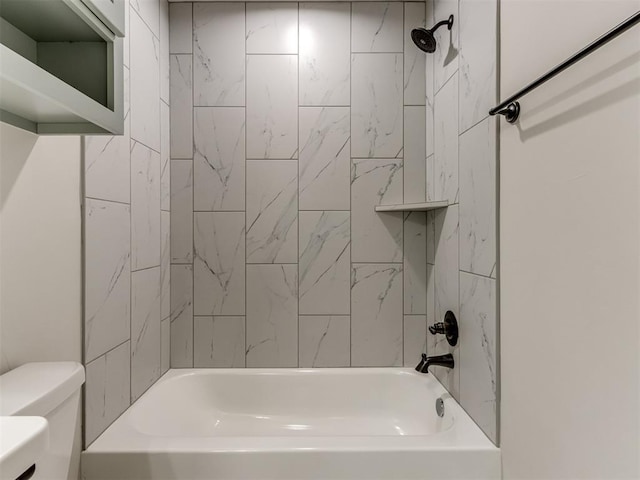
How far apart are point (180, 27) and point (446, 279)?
5.80ft

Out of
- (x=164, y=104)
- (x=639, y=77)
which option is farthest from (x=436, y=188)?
(x=164, y=104)

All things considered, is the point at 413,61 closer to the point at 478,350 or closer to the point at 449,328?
the point at 449,328

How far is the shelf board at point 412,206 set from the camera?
1.70m

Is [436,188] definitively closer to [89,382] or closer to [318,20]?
[318,20]

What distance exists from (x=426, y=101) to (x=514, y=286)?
1.22 m

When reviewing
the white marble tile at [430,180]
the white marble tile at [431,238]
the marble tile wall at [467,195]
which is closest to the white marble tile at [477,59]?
the marble tile wall at [467,195]

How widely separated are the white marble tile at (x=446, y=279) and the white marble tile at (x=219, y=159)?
976 mm

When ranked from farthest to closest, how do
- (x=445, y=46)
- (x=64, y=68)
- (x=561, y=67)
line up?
1. (x=445, y=46)
2. (x=64, y=68)
3. (x=561, y=67)

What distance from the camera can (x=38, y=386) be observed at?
2.86ft

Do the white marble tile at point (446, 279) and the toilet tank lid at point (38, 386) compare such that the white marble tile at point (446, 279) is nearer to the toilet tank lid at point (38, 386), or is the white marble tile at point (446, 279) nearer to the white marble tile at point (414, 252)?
the white marble tile at point (414, 252)

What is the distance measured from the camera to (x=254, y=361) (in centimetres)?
205

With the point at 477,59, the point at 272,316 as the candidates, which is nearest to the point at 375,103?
the point at 477,59

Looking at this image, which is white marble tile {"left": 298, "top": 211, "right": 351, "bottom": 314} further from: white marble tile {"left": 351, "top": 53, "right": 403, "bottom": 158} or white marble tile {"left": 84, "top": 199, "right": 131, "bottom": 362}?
white marble tile {"left": 84, "top": 199, "right": 131, "bottom": 362}

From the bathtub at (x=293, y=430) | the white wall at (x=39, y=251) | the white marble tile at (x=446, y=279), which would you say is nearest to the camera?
the white wall at (x=39, y=251)
